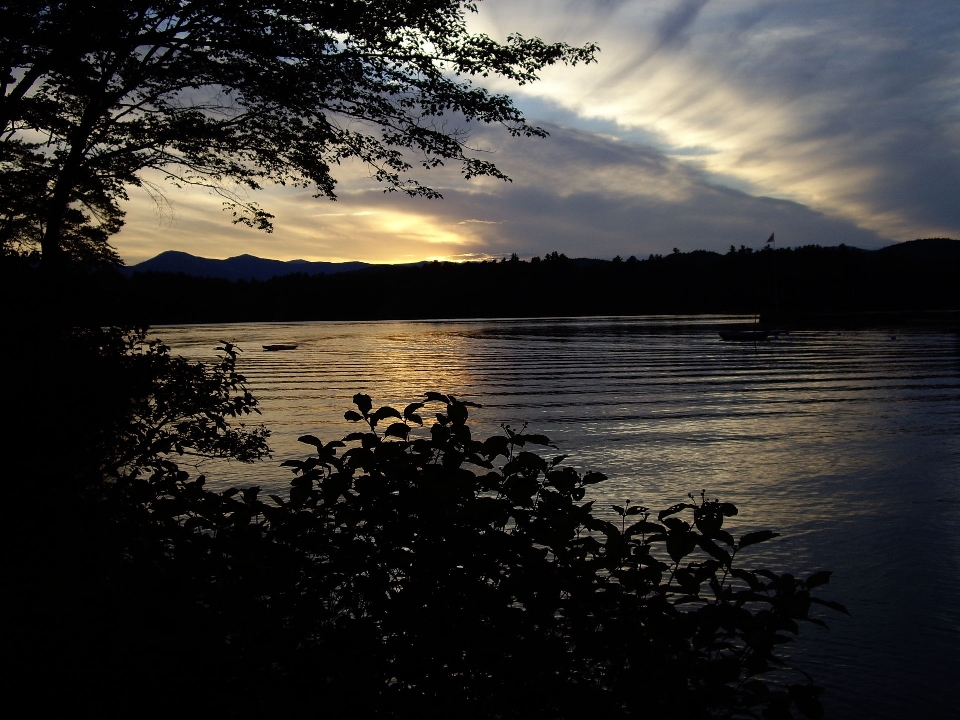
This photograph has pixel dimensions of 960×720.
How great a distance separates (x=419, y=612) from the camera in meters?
3.37

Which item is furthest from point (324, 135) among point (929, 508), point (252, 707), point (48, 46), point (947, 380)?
point (947, 380)

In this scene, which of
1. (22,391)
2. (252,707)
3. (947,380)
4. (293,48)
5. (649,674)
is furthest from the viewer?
(947,380)

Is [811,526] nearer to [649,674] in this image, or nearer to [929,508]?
[929,508]

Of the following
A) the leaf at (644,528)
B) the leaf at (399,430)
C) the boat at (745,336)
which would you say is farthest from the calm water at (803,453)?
the boat at (745,336)

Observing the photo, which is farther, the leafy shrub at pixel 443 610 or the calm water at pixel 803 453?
the calm water at pixel 803 453

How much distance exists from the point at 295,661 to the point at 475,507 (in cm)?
106

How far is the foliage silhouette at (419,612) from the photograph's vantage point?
115 inches

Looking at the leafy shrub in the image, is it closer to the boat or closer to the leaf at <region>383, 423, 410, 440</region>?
the leaf at <region>383, 423, 410, 440</region>

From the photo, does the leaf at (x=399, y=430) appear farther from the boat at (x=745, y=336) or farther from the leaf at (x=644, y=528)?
the boat at (x=745, y=336)

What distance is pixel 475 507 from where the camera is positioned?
3.42 meters

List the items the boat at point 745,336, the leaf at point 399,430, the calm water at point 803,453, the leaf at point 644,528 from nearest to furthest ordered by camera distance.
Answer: the leaf at point 644,528
the leaf at point 399,430
the calm water at point 803,453
the boat at point 745,336

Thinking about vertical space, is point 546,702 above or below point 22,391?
below

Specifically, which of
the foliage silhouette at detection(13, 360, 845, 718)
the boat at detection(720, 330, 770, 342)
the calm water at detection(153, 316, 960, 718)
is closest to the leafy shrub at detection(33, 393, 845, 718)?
the foliage silhouette at detection(13, 360, 845, 718)

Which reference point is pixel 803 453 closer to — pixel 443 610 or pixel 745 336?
pixel 443 610
